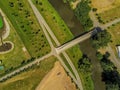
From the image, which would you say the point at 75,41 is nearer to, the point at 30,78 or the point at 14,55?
the point at 30,78

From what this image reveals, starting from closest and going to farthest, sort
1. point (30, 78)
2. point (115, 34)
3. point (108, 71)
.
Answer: point (30, 78) < point (108, 71) < point (115, 34)

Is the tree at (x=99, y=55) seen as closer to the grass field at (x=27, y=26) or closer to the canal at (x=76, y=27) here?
the canal at (x=76, y=27)

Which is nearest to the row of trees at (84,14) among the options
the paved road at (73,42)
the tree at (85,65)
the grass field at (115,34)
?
the paved road at (73,42)


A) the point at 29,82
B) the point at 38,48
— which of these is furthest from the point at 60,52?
the point at 29,82

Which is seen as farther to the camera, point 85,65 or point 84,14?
point 84,14

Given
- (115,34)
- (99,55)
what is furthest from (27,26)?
(115,34)

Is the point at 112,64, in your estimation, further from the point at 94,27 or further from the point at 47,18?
the point at 47,18

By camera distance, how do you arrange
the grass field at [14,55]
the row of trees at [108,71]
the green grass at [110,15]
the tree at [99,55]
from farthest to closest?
the green grass at [110,15]
the tree at [99,55]
the row of trees at [108,71]
the grass field at [14,55]
